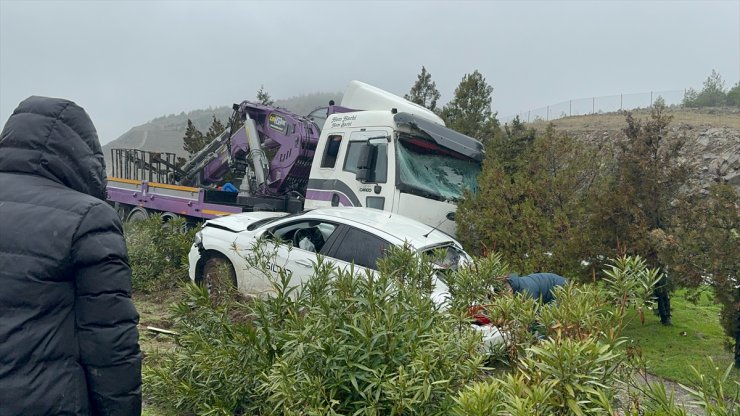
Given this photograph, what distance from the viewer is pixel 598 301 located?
2.83 metres

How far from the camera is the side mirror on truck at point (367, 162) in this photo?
8.11 metres

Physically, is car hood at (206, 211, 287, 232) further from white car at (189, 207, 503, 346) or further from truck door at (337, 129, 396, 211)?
truck door at (337, 129, 396, 211)

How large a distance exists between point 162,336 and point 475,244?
4235mm

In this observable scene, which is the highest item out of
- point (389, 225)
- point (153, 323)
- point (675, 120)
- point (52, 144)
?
point (675, 120)

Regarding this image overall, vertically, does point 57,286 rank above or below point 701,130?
below

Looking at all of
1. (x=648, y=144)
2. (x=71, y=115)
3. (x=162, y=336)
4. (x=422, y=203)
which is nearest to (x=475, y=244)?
(x=422, y=203)

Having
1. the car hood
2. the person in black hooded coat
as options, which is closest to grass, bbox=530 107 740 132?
the car hood

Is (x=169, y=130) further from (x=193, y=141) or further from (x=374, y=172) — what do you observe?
(x=374, y=172)

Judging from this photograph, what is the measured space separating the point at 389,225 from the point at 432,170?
269 cm

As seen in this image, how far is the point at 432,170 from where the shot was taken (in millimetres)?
8516

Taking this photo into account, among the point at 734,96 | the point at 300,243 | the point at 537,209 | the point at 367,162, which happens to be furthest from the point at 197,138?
the point at 734,96

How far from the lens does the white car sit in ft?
18.6

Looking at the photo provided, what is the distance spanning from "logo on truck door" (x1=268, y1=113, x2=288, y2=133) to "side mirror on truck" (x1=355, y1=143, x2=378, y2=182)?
2384 millimetres

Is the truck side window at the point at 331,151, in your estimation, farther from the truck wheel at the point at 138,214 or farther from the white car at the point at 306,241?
the truck wheel at the point at 138,214
